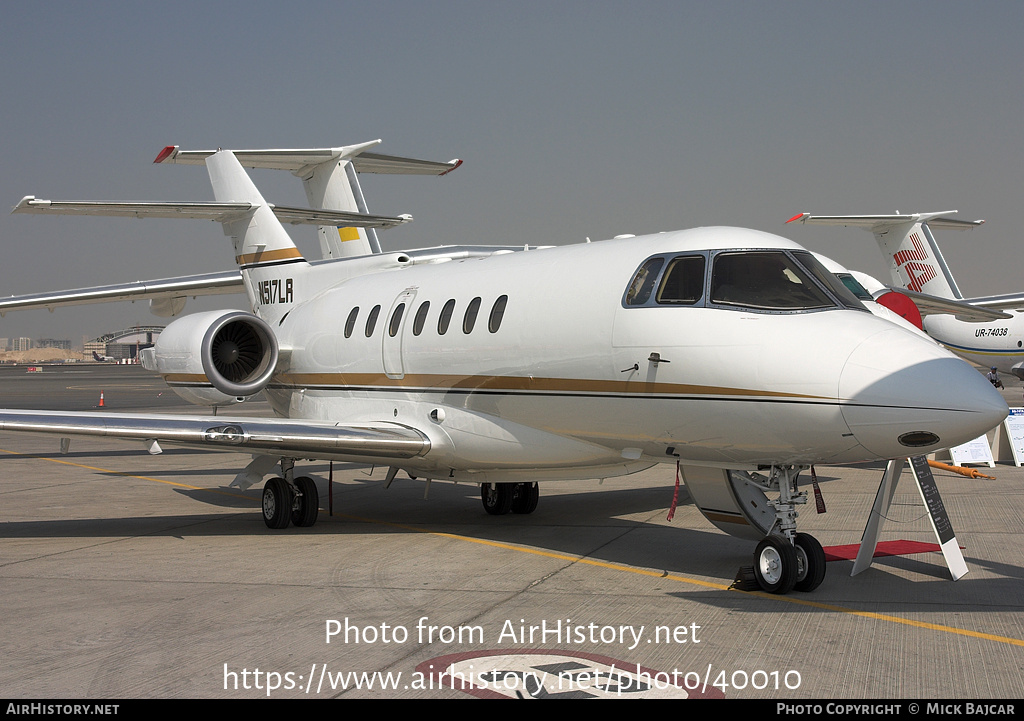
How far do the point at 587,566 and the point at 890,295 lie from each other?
29.5 ft

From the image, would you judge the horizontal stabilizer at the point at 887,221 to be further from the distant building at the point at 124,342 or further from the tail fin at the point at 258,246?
the distant building at the point at 124,342

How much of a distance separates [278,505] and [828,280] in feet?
22.3

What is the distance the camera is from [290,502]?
36.0ft

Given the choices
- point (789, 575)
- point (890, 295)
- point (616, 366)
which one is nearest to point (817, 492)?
point (789, 575)

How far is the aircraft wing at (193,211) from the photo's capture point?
39.4 feet

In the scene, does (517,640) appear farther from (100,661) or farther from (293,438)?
(293,438)

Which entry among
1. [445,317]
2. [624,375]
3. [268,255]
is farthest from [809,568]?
[268,255]

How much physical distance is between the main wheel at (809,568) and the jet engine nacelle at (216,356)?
749 cm

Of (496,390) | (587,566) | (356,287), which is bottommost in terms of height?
(587,566)

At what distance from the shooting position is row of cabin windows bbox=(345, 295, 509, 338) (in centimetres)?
934

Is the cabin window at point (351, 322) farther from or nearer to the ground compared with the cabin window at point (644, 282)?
nearer to the ground

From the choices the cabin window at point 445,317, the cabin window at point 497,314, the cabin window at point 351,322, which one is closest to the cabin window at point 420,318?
the cabin window at point 445,317

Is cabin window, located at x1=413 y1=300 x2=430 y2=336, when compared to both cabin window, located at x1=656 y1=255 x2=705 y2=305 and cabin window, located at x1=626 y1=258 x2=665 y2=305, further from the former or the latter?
cabin window, located at x1=656 y1=255 x2=705 y2=305

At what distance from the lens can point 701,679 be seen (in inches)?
204
